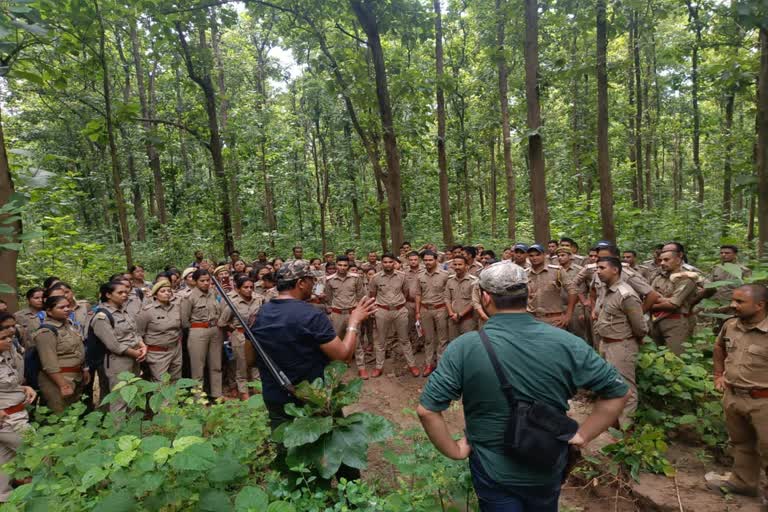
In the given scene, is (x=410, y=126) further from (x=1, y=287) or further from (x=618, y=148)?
(x=618, y=148)

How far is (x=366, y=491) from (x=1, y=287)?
117 inches

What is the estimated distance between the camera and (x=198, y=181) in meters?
18.8

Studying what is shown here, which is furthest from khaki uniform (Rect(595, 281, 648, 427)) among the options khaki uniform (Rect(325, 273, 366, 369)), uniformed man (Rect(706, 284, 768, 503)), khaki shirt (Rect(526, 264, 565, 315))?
khaki uniform (Rect(325, 273, 366, 369))

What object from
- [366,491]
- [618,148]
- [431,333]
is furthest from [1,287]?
[618,148]

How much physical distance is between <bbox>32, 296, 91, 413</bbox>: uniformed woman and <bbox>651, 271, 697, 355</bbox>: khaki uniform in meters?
7.42

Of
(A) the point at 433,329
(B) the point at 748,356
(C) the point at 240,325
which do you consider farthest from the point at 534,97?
(C) the point at 240,325

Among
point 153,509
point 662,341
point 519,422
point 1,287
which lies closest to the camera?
point 519,422

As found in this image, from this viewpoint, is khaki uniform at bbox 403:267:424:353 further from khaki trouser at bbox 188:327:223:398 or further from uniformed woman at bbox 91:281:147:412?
uniformed woman at bbox 91:281:147:412

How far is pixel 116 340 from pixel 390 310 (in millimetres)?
4154

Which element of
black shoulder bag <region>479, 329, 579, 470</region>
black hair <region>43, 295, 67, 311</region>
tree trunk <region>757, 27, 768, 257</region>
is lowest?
black shoulder bag <region>479, 329, 579, 470</region>

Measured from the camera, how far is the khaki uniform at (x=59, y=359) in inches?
173

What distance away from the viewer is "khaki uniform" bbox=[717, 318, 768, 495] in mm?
3254

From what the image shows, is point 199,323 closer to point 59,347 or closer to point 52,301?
point 59,347

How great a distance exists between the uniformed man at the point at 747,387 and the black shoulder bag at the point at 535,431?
7.87ft
